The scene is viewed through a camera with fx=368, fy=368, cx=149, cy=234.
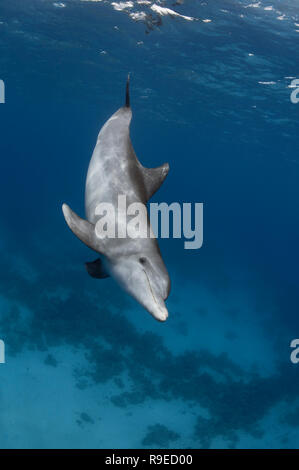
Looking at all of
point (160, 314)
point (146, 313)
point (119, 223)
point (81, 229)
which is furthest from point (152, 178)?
point (146, 313)

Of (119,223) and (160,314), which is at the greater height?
(119,223)

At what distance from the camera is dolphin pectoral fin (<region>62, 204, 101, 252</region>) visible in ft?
13.8

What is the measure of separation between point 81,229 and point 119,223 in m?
0.46

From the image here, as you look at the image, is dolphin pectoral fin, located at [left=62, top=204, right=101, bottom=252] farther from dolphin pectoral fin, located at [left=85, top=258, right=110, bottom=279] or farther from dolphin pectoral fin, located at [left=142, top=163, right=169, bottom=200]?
dolphin pectoral fin, located at [left=142, top=163, right=169, bottom=200]

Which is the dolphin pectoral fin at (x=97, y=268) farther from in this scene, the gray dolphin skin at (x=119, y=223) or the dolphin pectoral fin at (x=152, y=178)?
the dolphin pectoral fin at (x=152, y=178)

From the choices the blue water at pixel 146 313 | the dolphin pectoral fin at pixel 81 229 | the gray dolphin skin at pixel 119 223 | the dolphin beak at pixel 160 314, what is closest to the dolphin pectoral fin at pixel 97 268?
the gray dolphin skin at pixel 119 223

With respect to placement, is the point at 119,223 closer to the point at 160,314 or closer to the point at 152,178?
the point at 152,178

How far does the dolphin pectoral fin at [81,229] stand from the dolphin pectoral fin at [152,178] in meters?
1.13

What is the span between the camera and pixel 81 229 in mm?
4234

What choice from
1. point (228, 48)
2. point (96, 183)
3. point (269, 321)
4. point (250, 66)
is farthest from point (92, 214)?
point (269, 321)

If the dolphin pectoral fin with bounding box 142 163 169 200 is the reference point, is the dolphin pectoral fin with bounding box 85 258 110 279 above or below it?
below

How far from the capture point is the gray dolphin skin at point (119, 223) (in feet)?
12.7

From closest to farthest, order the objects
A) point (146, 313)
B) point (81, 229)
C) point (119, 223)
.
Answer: point (81, 229)
point (119, 223)
point (146, 313)

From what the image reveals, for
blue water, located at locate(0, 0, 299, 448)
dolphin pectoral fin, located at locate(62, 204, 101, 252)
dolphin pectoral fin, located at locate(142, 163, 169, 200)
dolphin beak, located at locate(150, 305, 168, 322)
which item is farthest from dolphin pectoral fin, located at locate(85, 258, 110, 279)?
blue water, located at locate(0, 0, 299, 448)
